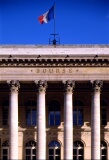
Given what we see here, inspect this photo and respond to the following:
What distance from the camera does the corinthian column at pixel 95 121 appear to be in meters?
80.2

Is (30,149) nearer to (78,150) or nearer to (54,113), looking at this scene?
(54,113)

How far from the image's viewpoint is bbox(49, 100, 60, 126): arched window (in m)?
85.2

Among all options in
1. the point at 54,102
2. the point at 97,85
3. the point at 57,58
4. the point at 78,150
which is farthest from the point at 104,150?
the point at 57,58

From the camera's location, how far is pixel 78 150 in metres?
84.4

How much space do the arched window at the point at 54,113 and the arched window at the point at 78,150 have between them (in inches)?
112

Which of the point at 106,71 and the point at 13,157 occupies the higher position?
the point at 106,71

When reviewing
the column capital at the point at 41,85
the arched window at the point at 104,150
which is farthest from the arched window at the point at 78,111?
the column capital at the point at 41,85

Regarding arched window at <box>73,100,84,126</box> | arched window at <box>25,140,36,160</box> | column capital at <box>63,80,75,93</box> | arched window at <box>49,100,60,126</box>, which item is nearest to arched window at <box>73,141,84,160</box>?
→ arched window at <box>73,100,84,126</box>

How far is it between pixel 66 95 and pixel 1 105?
8.00 metres

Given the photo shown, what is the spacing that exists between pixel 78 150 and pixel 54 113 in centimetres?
455

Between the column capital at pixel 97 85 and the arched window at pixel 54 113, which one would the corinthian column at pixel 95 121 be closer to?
the column capital at pixel 97 85

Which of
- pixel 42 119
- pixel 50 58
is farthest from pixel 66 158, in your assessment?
pixel 50 58

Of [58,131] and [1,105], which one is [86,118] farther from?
[1,105]

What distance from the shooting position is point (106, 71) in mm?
80750
